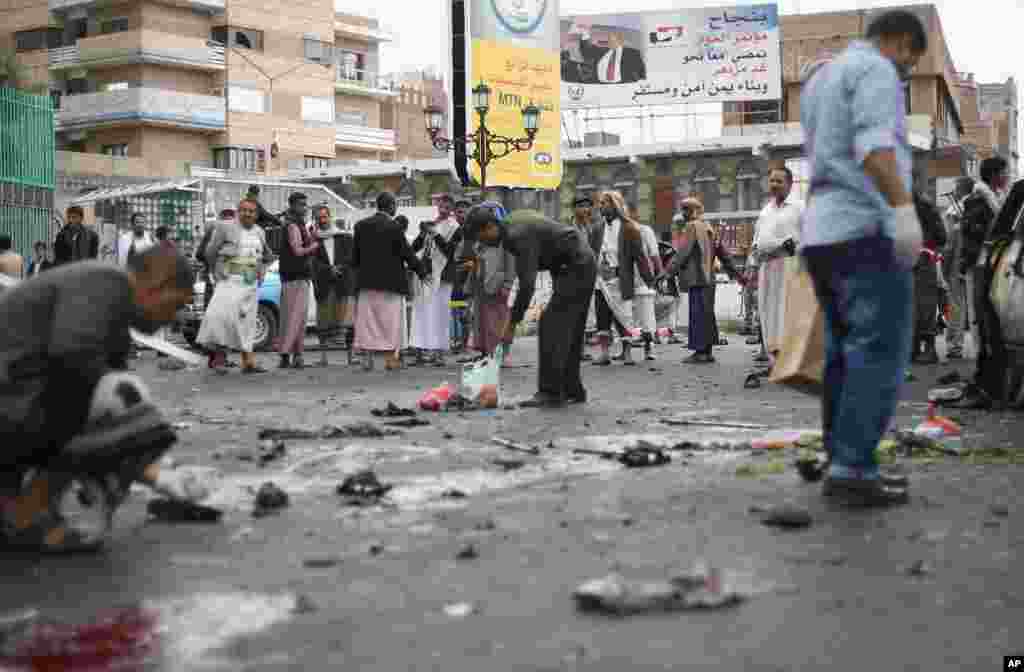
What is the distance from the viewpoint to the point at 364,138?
76375 mm

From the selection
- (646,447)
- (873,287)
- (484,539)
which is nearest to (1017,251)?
(646,447)

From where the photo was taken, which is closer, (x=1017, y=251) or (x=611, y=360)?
(x=1017, y=251)

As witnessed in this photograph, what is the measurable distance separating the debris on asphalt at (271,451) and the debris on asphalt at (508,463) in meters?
1.10

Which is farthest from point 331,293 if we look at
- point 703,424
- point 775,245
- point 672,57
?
point 672,57

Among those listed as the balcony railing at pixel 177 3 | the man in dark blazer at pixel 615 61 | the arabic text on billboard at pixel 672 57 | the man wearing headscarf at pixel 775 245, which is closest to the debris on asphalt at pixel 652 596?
the man wearing headscarf at pixel 775 245

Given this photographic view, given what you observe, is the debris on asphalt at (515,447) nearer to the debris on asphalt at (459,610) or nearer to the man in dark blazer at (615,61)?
the debris on asphalt at (459,610)

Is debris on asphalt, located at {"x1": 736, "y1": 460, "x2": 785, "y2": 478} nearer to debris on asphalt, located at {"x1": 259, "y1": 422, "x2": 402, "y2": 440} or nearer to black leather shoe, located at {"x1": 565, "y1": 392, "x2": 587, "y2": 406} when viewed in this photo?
debris on asphalt, located at {"x1": 259, "y1": 422, "x2": 402, "y2": 440}

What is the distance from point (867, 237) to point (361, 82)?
74277mm

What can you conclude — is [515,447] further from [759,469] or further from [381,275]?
[381,275]

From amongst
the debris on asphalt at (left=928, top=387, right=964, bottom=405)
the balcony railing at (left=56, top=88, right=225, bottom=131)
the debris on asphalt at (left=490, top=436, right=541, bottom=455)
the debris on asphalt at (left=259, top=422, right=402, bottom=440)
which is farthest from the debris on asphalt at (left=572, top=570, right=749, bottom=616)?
the balcony railing at (left=56, top=88, right=225, bottom=131)

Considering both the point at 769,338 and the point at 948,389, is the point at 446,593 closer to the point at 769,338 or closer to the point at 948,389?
the point at 948,389

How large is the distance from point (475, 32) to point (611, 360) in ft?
73.8

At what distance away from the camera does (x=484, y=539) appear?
5.03 m

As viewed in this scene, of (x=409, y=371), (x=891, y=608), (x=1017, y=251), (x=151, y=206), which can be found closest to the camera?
(x=891, y=608)
